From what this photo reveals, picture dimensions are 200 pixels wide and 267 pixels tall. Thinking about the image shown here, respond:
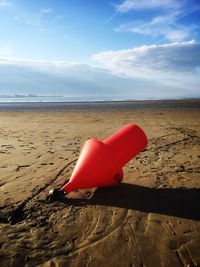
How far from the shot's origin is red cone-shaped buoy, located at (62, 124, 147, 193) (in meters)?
3.51

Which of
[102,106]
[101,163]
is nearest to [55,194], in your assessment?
[101,163]

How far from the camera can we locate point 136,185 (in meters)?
4.11

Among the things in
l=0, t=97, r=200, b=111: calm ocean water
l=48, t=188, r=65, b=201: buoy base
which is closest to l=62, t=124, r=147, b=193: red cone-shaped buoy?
l=48, t=188, r=65, b=201: buoy base

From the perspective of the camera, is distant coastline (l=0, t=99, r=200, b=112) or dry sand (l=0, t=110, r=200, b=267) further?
distant coastline (l=0, t=99, r=200, b=112)

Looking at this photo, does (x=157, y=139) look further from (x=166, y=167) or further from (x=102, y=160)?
(x=102, y=160)

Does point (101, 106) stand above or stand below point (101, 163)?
below

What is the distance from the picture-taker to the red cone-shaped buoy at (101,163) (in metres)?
3.51

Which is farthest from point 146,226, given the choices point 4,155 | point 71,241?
point 4,155

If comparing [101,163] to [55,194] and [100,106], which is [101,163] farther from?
[100,106]

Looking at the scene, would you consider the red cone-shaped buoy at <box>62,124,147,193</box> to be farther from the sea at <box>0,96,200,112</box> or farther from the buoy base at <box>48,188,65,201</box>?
the sea at <box>0,96,200,112</box>

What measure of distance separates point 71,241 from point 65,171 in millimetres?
2209

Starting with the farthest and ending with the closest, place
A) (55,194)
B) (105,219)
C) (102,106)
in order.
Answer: (102,106), (55,194), (105,219)

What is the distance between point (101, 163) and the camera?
3.52 meters

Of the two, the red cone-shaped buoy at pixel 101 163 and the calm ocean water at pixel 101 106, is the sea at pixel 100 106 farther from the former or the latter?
the red cone-shaped buoy at pixel 101 163
